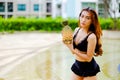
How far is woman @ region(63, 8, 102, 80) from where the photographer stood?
181 inches

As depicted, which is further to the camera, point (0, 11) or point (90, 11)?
point (0, 11)

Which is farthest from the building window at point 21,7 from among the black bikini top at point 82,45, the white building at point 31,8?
the black bikini top at point 82,45

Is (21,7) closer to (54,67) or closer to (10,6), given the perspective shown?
(10,6)

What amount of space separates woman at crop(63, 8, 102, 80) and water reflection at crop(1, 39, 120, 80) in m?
4.73

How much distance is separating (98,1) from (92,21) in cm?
3328

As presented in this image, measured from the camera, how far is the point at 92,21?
4691 millimetres

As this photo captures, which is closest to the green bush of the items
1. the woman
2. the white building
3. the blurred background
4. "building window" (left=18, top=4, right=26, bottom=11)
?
the blurred background

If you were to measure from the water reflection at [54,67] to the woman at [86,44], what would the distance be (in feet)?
15.5

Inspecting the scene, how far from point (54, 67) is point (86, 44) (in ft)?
22.4

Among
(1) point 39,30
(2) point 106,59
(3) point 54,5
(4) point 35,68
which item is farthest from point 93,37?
(3) point 54,5

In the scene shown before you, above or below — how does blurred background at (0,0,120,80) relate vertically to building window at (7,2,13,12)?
below

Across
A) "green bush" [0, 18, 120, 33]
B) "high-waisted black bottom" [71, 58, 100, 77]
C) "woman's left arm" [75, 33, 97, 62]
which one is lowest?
"green bush" [0, 18, 120, 33]

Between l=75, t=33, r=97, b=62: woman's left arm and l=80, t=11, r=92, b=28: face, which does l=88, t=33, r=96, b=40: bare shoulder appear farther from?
l=80, t=11, r=92, b=28: face

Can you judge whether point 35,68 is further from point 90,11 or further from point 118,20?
point 118,20
